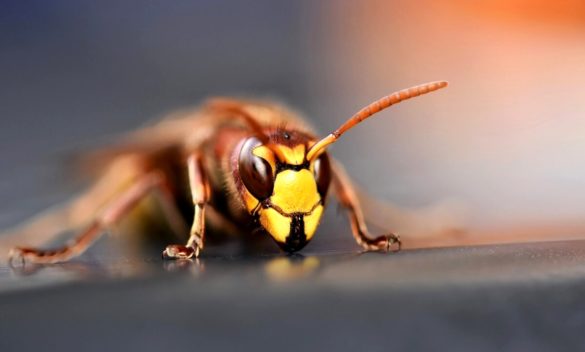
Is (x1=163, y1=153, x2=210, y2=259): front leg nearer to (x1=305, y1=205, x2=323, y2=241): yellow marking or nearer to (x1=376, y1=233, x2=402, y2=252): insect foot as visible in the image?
(x1=305, y1=205, x2=323, y2=241): yellow marking

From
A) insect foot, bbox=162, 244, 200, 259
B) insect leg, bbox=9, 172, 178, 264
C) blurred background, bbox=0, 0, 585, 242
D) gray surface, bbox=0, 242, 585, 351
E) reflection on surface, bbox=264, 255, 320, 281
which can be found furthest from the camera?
blurred background, bbox=0, 0, 585, 242

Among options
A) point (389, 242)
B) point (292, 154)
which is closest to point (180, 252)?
point (292, 154)

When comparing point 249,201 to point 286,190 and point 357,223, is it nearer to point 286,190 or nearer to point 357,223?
point 286,190

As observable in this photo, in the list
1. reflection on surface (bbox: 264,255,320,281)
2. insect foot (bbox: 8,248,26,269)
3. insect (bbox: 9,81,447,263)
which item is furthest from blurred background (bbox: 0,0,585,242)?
reflection on surface (bbox: 264,255,320,281)

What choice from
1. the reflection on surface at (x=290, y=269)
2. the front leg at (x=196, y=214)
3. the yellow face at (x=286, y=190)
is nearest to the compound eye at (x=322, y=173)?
the yellow face at (x=286, y=190)

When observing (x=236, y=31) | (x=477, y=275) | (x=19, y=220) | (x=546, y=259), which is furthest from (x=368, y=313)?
(x=236, y=31)

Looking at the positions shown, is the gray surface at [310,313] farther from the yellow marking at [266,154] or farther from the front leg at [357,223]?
the yellow marking at [266,154]

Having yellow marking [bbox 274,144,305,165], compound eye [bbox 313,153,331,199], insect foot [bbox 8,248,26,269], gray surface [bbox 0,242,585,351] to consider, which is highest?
yellow marking [bbox 274,144,305,165]
